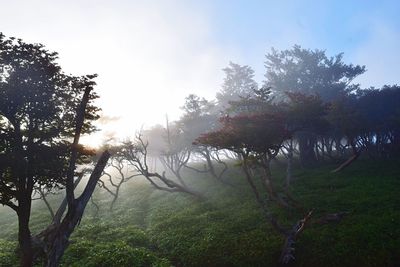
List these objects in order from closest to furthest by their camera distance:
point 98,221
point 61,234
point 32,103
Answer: point 61,234 < point 32,103 < point 98,221

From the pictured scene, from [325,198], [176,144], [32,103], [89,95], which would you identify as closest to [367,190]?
[325,198]

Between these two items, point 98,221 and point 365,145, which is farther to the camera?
point 365,145

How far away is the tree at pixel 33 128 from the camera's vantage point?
14258mm

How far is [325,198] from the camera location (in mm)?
25828

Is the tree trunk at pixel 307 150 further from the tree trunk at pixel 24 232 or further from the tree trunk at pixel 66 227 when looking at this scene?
the tree trunk at pixel 24 232

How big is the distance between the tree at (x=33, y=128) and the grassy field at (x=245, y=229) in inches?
247

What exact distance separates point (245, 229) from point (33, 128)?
14.3 m

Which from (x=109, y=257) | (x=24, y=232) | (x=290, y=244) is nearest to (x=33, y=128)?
(x=24, y=232)

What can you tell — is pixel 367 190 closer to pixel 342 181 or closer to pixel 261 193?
pixel 342 181

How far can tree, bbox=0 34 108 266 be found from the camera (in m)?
14.3

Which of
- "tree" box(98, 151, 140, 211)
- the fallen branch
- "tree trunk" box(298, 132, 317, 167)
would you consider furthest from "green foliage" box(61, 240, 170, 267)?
"tree trunk" box(298, 132, 317, 167)

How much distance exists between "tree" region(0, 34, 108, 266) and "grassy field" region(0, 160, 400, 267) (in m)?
6.27

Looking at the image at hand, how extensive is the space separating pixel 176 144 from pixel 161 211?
1796 centimetres

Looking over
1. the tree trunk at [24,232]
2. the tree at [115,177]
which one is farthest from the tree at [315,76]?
the tree trunk at [24,232]
